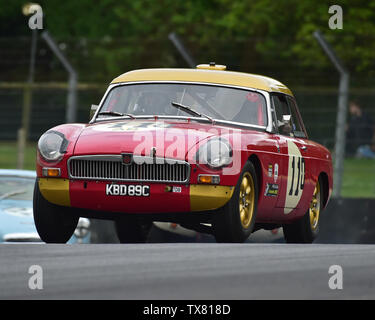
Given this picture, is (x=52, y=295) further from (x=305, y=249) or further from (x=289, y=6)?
(x=289, y=6)

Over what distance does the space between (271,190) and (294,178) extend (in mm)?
330

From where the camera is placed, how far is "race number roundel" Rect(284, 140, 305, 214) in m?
7.75

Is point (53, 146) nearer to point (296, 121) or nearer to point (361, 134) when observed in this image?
point (296, 121)

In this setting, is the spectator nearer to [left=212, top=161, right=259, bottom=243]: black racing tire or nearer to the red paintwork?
the red paintwork

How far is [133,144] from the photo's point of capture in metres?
6.94

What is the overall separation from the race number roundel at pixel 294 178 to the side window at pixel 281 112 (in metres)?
0.10

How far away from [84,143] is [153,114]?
850mm

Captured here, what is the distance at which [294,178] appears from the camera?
7828mm

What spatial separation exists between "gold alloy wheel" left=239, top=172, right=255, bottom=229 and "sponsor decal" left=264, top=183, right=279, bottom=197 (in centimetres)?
11

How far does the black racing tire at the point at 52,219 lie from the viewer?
7.39 m

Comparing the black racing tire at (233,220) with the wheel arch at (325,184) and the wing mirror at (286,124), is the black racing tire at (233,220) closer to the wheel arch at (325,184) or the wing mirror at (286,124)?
the wing mirror at (286,124)

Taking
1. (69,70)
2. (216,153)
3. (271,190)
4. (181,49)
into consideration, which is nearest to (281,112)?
(271,190)

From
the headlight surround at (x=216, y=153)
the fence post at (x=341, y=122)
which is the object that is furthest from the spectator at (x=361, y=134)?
the headlight surround at (x=216, y=153)
